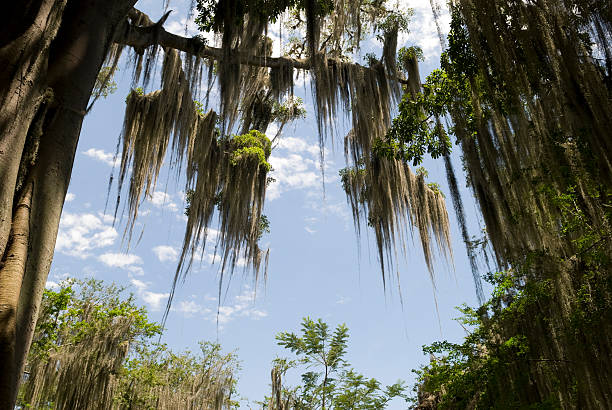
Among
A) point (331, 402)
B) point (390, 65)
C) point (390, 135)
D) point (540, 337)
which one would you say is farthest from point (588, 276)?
point (331, 402)

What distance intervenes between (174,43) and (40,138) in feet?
16.6

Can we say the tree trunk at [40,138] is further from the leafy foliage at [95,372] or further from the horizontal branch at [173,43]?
the leafy foliage at [95,372]

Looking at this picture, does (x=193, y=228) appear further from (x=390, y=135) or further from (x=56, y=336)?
(x=56, y=336)

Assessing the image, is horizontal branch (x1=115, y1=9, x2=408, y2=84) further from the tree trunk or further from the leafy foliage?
the leafy foliage

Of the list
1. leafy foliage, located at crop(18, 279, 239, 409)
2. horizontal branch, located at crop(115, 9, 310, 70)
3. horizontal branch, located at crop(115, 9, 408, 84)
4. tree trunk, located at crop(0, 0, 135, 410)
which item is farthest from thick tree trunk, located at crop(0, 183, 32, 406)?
leafy foliage, located at crop(18, 279, 239, 409)

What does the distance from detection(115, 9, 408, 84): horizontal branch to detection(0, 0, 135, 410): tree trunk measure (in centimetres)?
158

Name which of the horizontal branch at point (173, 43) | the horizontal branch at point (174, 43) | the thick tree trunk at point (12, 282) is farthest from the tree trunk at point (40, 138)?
the horizontal branch at point (173, 43)

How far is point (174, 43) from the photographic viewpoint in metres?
7.89

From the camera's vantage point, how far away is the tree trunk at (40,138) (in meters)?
2.77

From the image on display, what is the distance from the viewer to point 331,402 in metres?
12.8

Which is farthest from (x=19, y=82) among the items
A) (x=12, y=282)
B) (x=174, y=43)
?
(x=174, y=43)

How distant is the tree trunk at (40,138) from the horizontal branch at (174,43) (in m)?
1.58

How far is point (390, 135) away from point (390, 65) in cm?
324

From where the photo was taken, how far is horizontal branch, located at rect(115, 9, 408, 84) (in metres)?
6.60
